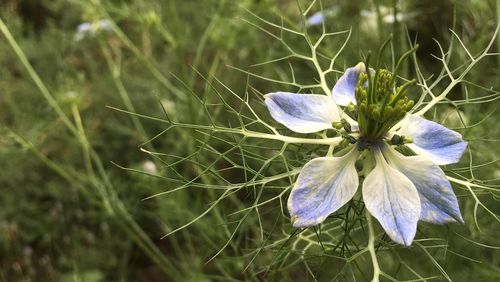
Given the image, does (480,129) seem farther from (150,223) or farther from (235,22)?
(150,223)

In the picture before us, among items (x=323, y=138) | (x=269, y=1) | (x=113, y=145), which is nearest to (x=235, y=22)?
(x=269, y=1)

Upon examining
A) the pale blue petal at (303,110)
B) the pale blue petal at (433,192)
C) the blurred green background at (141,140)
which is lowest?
the blurred green background at (141,140)

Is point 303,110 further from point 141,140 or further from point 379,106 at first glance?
point 141,140

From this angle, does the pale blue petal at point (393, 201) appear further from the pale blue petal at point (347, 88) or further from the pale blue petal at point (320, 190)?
the pale blue petal at point (347, 88)

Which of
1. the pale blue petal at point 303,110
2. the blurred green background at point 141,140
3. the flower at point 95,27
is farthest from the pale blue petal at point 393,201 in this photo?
the flower at point 95,27

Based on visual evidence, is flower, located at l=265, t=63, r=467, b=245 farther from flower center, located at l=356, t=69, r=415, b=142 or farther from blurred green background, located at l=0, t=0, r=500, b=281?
blurred green background, located at l=0, t=0, r=500, b=281

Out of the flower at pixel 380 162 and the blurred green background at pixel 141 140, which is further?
the blurred green background at pixel 141 140

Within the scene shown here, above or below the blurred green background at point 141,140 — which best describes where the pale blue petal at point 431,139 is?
above
